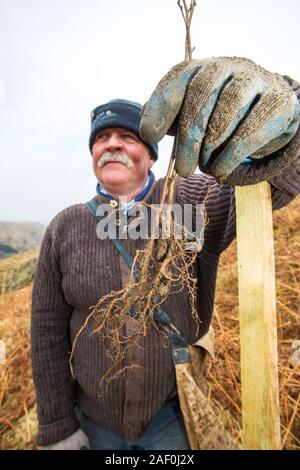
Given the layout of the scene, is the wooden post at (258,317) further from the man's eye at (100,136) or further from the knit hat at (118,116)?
the man's eye at (100,136)

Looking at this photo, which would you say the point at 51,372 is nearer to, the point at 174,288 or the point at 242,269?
the point at 174,288

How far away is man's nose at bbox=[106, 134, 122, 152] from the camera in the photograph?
176 centimetres

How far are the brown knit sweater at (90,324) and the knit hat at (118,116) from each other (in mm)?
372

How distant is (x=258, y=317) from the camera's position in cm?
90

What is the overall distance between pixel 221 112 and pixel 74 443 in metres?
1.86

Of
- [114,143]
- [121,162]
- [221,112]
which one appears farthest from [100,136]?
[221,112]

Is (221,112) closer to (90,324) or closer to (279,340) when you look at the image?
(90,324)

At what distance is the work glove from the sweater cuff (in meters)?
1.63

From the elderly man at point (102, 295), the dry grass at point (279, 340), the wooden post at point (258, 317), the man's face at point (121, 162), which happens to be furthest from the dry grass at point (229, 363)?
the man's face at point (121, 162)

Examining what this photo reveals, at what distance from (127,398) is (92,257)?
74 cm

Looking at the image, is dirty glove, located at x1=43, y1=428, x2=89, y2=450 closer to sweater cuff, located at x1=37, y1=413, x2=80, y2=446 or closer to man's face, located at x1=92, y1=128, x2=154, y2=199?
sweater cuff, located at x1=37, y1=413, x2=80, y2=446

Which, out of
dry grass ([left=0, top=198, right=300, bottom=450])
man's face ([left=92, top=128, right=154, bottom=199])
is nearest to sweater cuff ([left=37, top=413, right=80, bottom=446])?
dry grass ([left=0, top=198, right=300, bottom=450])

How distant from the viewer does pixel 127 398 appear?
1.51 meters
